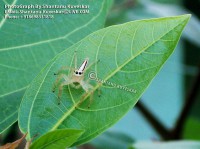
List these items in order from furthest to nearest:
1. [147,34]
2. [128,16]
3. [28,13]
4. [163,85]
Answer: [163,85] < [128,16] < [28,13] < [147,34]

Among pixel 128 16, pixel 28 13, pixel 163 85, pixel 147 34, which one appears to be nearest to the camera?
pixel 147 34

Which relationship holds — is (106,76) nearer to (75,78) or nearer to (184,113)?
(75,78)

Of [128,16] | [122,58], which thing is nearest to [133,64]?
[122,58]

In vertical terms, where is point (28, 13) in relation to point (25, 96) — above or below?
above

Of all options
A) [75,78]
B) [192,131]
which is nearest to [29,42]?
[75,78]

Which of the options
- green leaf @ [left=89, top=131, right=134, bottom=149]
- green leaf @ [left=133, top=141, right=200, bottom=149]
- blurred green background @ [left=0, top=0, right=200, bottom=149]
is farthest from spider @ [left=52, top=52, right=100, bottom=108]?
green leaf @ [left=89, top=131, right=134, bottom=149]

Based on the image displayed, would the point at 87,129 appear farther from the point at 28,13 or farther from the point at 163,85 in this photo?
the point at 163,85
